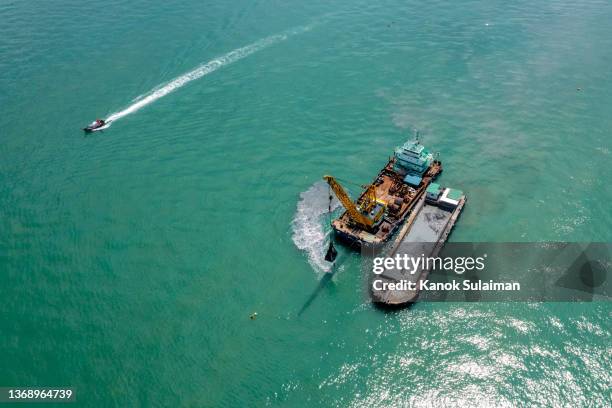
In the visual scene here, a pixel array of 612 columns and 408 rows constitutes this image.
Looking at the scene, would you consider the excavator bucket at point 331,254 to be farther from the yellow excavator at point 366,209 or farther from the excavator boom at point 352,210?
the yellow excavator at point 366,209

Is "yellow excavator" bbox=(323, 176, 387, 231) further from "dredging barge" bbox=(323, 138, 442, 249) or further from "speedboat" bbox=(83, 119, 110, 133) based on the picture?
"speedboat" bbox=(83, 119, 110, 133)

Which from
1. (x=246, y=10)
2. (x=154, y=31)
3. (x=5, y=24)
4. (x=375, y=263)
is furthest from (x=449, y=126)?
(x=5, y=24)

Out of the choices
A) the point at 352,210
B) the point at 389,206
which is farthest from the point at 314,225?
the point at 389,206

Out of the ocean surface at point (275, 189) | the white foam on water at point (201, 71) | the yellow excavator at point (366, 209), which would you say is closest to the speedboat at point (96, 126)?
the white foam on water at point (201, 71)

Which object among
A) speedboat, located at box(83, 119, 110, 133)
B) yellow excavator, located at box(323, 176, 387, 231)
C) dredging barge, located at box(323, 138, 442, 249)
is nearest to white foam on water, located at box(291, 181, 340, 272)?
dredging barge, located at box(323, 138, 442, 249)

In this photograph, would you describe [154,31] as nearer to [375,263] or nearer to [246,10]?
[246,10]

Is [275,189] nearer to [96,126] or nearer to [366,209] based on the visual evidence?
[366,209]
